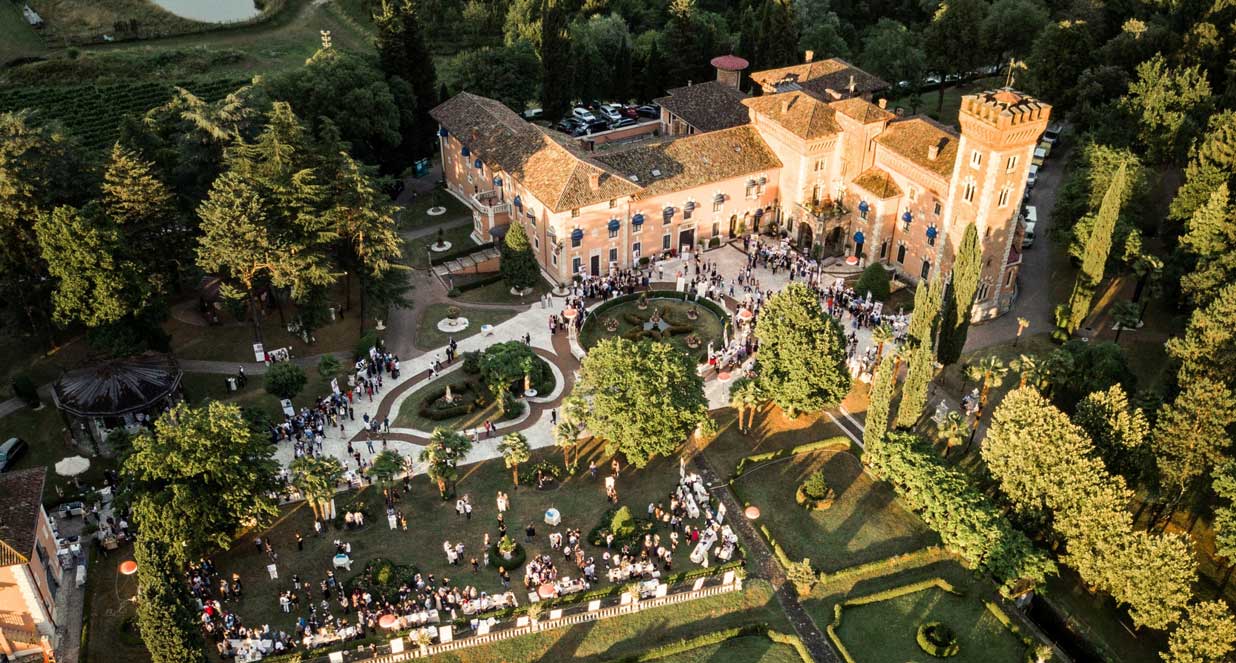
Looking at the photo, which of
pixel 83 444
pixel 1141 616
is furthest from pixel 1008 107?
pixel 83 444

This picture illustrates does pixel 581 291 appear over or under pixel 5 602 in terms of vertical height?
under

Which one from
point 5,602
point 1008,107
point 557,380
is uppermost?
point 1008,107

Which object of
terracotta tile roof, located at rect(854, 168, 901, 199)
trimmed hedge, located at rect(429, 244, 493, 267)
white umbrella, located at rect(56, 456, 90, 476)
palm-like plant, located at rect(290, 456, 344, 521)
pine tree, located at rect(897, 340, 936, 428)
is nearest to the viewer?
palm-like plant, located at rect(290, 456, 344, 521)

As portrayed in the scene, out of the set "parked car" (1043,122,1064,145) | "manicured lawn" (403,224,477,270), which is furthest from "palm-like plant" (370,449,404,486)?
"parked car" (1043,122,1064,145)

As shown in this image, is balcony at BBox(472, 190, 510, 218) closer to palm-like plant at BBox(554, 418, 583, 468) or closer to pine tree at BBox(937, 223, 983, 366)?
palm-like plant at BBox(554, 418, 583, 468)

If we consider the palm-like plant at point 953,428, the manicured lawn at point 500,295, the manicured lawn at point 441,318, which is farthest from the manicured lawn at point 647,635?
the manicured lawn at point 500,295

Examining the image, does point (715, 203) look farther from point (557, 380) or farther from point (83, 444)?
point (83, 444)

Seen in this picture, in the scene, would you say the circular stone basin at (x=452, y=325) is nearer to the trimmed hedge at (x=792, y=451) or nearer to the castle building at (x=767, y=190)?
the castle building at (x=767, y=190)

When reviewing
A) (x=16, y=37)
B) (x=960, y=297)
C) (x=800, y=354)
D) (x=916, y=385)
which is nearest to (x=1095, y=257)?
(x=960, y=297)
